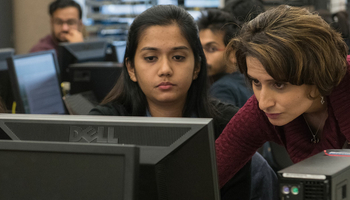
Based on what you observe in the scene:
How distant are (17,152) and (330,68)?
2.36 feet

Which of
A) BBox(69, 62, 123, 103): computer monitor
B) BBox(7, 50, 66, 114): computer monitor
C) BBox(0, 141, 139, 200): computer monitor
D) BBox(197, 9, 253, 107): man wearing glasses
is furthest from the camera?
BBox(69, 62, 123, 103): computer monitor

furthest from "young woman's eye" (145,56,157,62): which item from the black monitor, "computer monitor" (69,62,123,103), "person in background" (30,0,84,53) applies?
"person in background" (30,0,84,53)

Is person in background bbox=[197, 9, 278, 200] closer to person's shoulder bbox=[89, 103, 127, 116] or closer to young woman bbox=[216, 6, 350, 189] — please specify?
young woman bbox=[216, 6, 350, 189]

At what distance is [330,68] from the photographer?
1049 mm

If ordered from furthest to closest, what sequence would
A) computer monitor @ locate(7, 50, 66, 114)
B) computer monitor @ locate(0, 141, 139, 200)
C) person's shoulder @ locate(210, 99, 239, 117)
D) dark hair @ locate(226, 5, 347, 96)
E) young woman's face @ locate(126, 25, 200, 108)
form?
computer monitor @ locate(7, 50, 66, 114)
person's shoulder @ locate(210, 99, 239, 117)
young woman's face @ locate(126, 25, 200, 108)
dark hair @ locate(226, 5, 347, 96)
computer monitor @ locate(0, 141, 139, 200)

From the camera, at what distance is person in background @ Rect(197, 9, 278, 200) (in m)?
1.46

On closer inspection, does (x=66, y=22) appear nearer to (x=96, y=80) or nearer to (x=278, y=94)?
(x=96, y=80)

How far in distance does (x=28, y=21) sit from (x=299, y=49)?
503 centimetres

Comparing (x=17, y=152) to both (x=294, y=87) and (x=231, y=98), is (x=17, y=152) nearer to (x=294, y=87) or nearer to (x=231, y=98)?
(x=294, y=87)

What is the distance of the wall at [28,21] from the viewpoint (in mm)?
5470

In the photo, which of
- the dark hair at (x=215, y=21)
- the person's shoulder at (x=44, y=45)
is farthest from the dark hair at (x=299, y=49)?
the person's shoulder at (x=44, y=45)

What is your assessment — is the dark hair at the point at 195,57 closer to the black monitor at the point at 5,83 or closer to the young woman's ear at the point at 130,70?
the young woman's ear at the point at 130,70

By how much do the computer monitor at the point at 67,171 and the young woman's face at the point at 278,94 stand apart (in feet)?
1.51

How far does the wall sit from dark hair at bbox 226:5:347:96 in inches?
192
